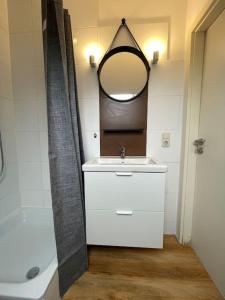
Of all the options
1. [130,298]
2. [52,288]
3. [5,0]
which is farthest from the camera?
[5,0]

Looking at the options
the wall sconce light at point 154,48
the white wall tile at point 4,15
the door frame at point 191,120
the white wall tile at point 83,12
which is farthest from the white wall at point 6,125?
the door frame at point 191,120

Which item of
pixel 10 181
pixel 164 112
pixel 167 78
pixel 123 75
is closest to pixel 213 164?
pixel 164 112

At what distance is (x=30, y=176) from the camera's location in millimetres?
1534

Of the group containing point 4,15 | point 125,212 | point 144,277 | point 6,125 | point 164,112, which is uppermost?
point 4,15

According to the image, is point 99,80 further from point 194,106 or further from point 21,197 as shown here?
point 21,197

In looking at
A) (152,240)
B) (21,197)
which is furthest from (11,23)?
(152,240)

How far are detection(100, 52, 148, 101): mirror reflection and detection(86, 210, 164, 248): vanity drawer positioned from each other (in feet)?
3.21

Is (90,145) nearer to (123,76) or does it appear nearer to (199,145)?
(123,76)

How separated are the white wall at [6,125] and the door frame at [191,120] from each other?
1.49 m

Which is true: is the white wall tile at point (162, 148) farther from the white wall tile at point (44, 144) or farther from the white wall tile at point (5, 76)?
the white wall tile at point (5, 76)

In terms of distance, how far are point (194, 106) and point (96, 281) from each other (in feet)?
4.83

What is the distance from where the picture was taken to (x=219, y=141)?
1026 mm

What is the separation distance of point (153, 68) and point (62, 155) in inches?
42.7

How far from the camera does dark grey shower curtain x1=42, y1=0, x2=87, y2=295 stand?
2.98 ft
